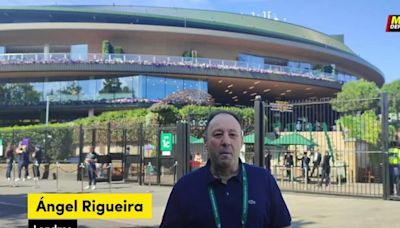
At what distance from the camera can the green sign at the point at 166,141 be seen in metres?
18.9

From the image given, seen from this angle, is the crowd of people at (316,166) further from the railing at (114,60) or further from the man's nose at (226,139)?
the railing at (114,60)

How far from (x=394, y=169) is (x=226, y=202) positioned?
12.6m

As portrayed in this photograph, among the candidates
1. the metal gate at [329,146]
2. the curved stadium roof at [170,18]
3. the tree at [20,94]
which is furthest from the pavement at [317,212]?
the curved stadium roof at [170,18]

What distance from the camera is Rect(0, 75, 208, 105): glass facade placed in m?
49.3

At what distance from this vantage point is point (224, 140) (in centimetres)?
270

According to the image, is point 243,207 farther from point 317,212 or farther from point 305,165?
point 305,165

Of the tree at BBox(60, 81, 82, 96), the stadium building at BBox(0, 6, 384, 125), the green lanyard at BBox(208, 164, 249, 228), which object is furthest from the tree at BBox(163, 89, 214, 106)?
the green lanyard at BBox(208, 164, 249, 228)

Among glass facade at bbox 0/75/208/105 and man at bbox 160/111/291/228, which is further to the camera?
glass facade at bbox 0/75/208/105

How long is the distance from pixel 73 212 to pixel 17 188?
522 inches

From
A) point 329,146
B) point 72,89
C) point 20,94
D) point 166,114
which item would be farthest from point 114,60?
point 329,146

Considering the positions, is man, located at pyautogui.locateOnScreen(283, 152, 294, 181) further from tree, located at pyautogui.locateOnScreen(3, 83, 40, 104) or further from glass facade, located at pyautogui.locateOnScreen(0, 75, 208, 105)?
tree, located at pyautogui.locateOnScreen(3, 83, 40, 104)

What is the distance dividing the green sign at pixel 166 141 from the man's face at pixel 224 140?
1613 cm

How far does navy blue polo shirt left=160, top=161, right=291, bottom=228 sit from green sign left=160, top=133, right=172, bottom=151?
635 inches

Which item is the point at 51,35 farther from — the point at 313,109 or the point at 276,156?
the point at 313,109
